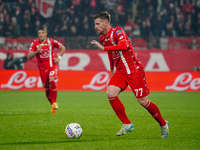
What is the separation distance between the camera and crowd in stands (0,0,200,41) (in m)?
21.0

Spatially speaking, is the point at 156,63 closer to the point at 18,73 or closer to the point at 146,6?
the point at 146,6

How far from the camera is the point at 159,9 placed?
72.4 ft

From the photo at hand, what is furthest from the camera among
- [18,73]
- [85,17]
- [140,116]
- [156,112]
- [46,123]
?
[85,17]

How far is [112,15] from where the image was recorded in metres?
21.8

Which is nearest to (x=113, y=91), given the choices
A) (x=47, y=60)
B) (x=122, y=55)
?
(x=122, y=55)

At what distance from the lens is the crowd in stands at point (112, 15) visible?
68.7 feet

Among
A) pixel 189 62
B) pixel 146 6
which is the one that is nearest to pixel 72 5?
pixel 146 6

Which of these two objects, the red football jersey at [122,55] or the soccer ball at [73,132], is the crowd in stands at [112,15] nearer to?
the red football jersey at [122,55]

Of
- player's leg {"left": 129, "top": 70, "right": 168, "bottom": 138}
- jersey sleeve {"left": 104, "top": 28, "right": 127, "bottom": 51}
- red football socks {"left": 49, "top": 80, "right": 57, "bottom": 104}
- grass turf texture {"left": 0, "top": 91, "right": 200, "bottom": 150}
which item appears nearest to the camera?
grass turf texture {"left": 0, "top": 91, "right": 200, "bottom": 150}

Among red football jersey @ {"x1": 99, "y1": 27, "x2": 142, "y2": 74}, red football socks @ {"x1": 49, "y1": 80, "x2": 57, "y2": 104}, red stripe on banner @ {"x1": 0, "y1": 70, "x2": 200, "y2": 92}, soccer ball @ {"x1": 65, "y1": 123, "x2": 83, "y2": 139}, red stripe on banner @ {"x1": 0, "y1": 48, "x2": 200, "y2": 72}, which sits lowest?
red stripe on banner @ {"x1": 0, "y1": 70, "x2": 200, "y2": 92}

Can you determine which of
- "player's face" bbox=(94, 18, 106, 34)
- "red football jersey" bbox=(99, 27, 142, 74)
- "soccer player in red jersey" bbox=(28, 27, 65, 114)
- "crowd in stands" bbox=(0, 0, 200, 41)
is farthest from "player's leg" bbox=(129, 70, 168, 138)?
"crowd in stands" bbox=(0, 0, 200, 41)

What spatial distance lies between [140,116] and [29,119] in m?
2.69

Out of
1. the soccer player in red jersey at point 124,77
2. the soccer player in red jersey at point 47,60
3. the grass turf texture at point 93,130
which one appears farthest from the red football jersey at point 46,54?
the soccer player in red jersey at point 124,77

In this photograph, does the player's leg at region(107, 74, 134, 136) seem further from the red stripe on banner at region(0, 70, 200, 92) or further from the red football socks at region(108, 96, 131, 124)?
the red stripe on banner at region(0, 70, 200, 92)
